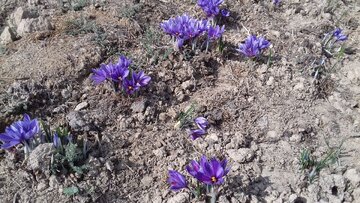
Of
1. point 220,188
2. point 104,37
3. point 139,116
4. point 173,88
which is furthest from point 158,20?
point 220,188

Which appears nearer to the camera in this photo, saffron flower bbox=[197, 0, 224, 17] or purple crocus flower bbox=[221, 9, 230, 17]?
saffron flower bbox=[197, 0, 224, 17]

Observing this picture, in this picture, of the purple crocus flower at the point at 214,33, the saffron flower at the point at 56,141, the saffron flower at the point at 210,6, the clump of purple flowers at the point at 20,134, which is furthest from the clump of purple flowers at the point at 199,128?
the saffron flower at the point at 210,6

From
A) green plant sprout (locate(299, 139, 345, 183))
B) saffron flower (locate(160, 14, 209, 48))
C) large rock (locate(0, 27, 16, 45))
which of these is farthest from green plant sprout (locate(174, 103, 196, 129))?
large rock (locate(0, 27, 16, 45))

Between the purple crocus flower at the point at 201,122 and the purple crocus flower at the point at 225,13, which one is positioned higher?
the purple crocus flower at the point at 225,13

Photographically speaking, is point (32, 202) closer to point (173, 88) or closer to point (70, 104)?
point (70, 104)

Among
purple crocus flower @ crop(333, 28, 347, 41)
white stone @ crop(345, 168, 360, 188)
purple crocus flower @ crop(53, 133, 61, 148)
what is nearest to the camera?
purple crocus flower @ crop(53, 133, 61, 148)

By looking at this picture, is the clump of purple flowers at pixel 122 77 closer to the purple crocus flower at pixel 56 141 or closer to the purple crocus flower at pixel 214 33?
the purple crocus flower at pixel 56 141

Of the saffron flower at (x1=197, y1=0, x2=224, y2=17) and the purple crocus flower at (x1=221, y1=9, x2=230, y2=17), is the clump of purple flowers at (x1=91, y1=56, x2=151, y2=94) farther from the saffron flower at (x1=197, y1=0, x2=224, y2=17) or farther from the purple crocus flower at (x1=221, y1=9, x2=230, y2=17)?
the purple crocus flower at (x1=221, y1=9, x2=230, y2=17)
